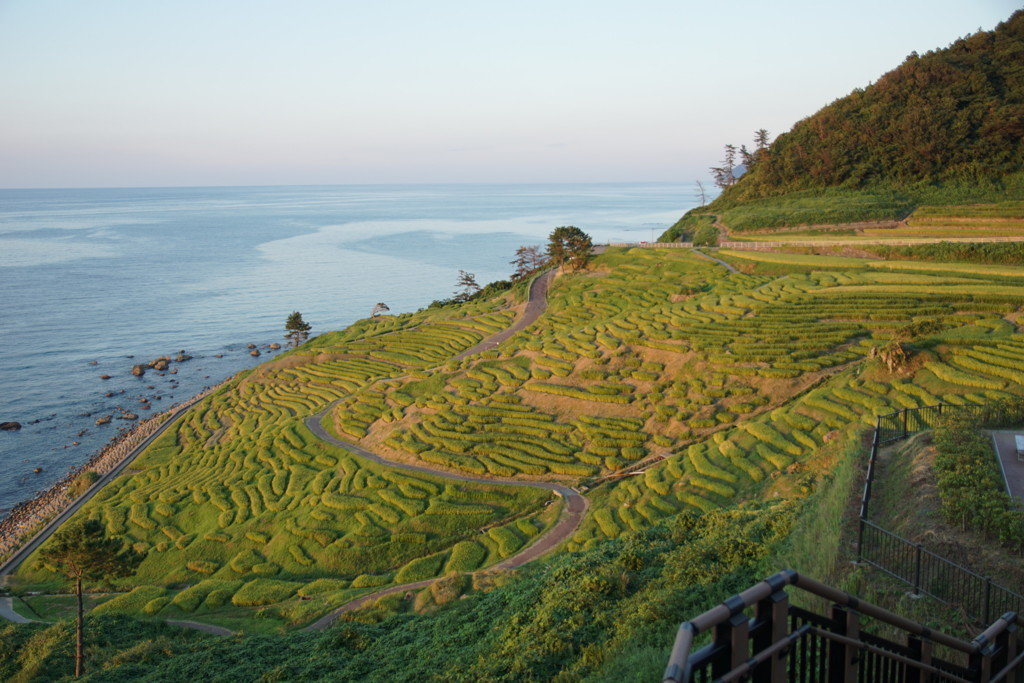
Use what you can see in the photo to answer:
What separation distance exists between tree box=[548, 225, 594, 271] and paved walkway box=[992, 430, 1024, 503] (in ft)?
198

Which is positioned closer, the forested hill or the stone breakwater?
the stone breakwater

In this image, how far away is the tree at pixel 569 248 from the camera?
263 feet

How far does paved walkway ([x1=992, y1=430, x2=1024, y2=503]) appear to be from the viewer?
17266 mm

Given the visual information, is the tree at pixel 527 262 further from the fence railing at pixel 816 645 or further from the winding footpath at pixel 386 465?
the fence railing at pixel 816 645

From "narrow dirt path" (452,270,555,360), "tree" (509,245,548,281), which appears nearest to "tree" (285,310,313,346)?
"narrow dirt path" (452,270,555,360)

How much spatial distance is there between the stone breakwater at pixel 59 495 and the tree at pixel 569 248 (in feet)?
142

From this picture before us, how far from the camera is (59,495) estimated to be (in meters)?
49.4

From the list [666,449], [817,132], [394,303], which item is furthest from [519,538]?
[817,132]

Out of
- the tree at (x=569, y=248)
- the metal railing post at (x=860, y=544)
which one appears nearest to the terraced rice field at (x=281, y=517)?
the metal railing post at (x=860, y=544)

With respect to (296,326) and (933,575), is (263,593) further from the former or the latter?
(296,326)

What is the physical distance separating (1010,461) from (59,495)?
54.6m

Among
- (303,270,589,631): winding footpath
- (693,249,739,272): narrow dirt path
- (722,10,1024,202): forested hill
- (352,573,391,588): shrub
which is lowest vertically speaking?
(352,573,391,588): shrub

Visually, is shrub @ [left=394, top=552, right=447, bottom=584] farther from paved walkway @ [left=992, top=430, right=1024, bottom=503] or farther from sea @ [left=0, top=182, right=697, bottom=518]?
sea @ [left=0, top=182, right=697, bottom=518]

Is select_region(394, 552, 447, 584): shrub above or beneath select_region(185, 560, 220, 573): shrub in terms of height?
above
